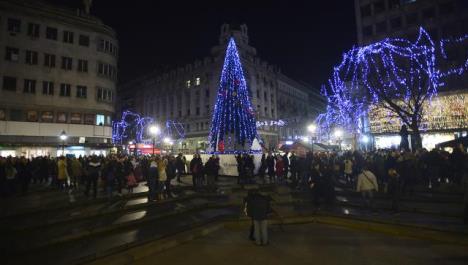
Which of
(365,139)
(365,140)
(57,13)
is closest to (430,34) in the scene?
(365,139)

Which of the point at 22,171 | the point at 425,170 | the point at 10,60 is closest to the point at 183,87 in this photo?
the point at 10,60

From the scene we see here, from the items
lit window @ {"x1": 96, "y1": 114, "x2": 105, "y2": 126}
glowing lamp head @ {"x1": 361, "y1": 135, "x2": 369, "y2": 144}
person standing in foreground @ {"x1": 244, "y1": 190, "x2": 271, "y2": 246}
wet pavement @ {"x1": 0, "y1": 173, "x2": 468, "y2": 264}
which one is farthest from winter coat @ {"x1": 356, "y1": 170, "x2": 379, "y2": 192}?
lit window @ {"x1": 96, "y1": 114, "x2": 105, "y2": 126}

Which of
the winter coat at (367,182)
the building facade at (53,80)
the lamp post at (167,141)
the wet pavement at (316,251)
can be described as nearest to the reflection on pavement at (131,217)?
the wet pavement at (316,251)

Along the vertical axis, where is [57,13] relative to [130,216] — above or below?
above

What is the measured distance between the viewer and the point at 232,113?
22.0 meters

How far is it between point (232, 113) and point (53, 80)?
79.9 ft

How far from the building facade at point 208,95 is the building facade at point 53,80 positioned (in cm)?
1903

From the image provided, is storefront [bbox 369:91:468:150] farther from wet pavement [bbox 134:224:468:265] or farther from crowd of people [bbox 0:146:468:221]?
wet pavement [bbox 134:224:468:265]

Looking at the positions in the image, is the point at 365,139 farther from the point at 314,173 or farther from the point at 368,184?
the point at 314,173

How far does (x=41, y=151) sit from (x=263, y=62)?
4904cm

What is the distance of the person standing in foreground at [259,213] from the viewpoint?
26.0 feet

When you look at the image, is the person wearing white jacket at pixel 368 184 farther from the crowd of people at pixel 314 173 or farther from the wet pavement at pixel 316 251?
the wet pavement at pixel 316 251

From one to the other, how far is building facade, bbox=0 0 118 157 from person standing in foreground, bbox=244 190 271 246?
29.8 m

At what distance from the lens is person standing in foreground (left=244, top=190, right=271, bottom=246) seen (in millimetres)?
7930
